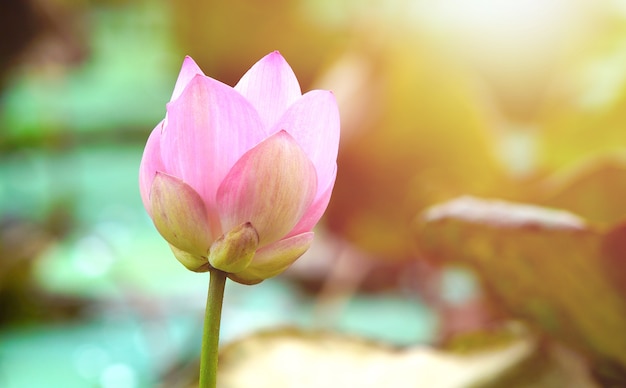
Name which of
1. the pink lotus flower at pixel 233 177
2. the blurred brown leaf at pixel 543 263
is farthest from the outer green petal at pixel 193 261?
the blurred brown leaf at pixel 543 263

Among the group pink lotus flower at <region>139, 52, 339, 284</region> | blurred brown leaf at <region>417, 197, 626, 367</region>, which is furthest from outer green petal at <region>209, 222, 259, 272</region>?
blurred brown leaf at <region>417, 197, 626, 367</region>

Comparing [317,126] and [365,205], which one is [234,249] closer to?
[317,126]

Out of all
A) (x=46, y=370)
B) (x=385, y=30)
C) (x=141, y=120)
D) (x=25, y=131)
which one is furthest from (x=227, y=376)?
(x=141, y=120)

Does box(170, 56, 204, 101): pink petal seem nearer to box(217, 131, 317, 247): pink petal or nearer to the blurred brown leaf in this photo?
box(217, 131, 317, 247): pink petal

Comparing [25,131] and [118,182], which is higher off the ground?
[25,131]

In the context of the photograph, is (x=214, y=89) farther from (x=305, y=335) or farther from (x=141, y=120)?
(x=141, y=120)

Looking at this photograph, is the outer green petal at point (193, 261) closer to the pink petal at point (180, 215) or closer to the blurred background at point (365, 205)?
the pink petal at point (180, 215)
